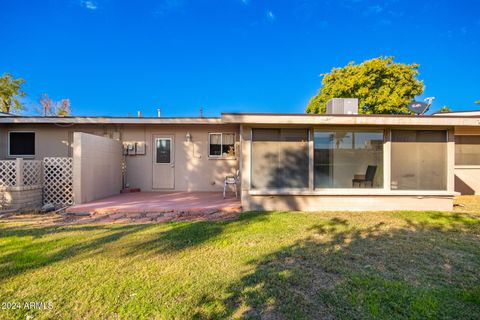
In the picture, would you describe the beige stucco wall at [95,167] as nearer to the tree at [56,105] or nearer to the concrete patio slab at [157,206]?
the concrete patio slab at [157,206]

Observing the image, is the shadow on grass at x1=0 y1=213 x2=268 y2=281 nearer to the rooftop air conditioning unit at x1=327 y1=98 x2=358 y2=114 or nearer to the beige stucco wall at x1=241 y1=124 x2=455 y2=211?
the beige stucco wall at x1=241 y1=124 x2=455 y2=211

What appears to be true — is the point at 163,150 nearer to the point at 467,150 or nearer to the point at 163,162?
the point at 163,162

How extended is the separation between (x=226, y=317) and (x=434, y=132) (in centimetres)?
679

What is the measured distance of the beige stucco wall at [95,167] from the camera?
21.6ft

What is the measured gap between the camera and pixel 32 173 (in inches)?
265

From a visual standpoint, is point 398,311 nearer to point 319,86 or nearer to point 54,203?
point 54,203

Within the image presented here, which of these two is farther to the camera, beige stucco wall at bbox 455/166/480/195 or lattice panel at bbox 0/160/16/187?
beige stucco wall at bbox 455/166/480/195

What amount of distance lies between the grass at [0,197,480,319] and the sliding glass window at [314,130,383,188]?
55.5 inches

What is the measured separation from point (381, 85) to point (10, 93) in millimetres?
29425

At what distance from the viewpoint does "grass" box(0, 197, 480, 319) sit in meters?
2.31

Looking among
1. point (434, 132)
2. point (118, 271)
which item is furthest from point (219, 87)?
point (118, 271)

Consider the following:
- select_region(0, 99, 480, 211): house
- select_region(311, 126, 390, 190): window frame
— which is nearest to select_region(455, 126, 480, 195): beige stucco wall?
select_region(0, 99, 480, 211): house

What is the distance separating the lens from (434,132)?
6.30 meters

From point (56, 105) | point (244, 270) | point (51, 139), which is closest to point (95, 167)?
point (51, 139)
